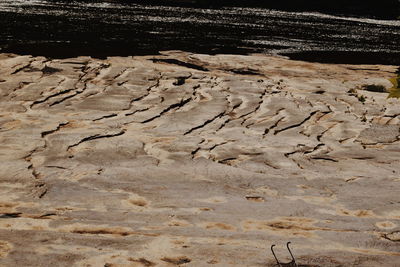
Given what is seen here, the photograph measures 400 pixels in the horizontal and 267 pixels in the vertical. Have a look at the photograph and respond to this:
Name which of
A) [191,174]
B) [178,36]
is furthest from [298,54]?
[191,174]

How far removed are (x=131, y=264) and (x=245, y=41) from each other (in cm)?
2473

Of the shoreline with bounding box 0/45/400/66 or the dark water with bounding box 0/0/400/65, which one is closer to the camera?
the shoreline with bounding box 0/45/400/66

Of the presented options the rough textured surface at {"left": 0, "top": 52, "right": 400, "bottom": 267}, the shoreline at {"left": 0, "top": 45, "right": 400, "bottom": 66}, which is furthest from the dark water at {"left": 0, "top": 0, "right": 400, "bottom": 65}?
the rough textured surface at {"left": 0, "top": 52, "right": 400, "bottom": 267}

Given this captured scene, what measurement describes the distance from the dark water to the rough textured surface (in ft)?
27.8

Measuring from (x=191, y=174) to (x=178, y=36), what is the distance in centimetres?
2281

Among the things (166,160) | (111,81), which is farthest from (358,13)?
(166,160)

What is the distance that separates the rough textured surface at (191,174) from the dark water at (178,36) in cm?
846

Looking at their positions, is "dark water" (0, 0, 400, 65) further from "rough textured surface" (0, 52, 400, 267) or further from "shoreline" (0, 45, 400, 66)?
"rough textured surface" (0, 52, 400, 267)

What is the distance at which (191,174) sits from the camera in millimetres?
6102

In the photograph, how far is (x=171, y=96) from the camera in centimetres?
1094

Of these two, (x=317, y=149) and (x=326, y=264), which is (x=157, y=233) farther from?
(x=317, y=149)

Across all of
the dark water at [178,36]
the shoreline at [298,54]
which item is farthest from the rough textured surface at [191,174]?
the dark water at [178,36]

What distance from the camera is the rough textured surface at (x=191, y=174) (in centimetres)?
413

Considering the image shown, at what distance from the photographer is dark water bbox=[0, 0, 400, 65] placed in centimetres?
2228
